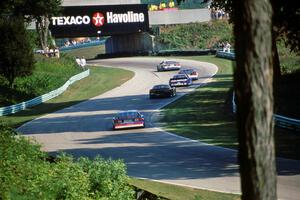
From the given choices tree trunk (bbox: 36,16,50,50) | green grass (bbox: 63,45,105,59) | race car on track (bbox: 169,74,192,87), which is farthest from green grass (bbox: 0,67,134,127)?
green grass (bbox: 63,45,105,59)

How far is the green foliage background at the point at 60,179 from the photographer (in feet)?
42.2

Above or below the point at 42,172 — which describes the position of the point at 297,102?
below

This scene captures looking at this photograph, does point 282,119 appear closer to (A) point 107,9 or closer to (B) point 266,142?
(B) point 266,142

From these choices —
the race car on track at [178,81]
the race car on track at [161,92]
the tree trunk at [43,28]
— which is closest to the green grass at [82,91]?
the race car on track at [178,81]

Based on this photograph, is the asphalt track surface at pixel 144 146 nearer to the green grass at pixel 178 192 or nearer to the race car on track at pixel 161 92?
the green grass at pixel 178 192

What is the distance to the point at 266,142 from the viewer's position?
200 inches

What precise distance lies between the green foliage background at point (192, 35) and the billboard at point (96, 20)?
42.5 feet

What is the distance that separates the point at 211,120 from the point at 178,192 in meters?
19.5

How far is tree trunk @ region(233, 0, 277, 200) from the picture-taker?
4.98 m

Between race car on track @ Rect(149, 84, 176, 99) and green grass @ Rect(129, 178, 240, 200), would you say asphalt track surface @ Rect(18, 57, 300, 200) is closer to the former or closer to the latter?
green grass @ Rect(129, 178, 240, 200)

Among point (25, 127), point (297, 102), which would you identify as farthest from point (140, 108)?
point (297, 102)

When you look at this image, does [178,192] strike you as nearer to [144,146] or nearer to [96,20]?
[144,146]

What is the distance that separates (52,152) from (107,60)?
6638cm

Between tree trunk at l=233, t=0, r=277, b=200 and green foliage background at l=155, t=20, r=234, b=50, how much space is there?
97849 mm
